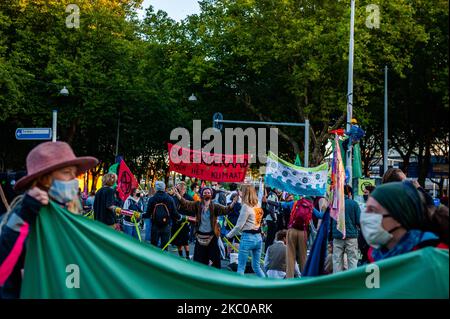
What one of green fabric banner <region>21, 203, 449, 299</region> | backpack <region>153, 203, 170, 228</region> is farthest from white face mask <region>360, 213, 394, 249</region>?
backpack <region>153, 203, 170, 228</region>

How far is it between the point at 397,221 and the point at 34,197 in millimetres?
1998

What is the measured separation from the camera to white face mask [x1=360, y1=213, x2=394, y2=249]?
4.47 m

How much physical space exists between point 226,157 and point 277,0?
20.8 m

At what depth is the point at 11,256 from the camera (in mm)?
4371

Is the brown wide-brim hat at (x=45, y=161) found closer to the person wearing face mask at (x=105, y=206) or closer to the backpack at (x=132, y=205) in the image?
the person wearing face mask at (x=105, y=206)

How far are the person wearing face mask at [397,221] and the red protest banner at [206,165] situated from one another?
520 inches

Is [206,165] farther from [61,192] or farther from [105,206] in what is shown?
[61,192]

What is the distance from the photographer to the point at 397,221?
440cm

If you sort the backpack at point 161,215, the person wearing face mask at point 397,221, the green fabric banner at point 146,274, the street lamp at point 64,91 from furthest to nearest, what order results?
the street lamp at point 64,91 → the backpack at point 161,215 → the person wearing face mask at point 397,221 → the green fabric banner at point 146,274

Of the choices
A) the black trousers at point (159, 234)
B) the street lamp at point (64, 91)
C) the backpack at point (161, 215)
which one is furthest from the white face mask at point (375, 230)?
the street lamp at point (64, 91)

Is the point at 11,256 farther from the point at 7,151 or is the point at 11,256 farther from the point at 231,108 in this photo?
the point at 7,151

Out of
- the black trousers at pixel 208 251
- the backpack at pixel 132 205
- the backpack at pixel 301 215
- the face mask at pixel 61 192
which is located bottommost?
the black trousers at pixel 208 251

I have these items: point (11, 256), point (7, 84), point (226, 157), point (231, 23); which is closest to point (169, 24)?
point (231, 23)

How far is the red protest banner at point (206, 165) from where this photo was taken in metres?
17.9
